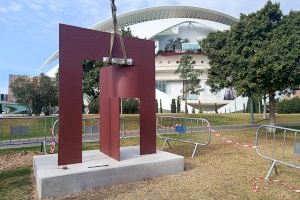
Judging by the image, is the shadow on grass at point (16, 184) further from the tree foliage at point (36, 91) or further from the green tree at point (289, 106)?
the green tree at point (289, 106)

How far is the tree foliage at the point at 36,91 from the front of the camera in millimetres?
39562

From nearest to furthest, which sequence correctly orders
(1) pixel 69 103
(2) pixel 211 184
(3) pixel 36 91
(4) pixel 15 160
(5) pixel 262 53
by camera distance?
(2) pixel 211 184 < (1) pixel 69 103 < (4) pixel 15 160 < (5) pixel 262 53 < (3) pixel 36 91

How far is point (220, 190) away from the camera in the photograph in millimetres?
6727

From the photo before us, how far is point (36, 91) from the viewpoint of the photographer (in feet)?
130

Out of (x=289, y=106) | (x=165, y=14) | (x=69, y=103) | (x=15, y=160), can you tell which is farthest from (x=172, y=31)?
(x=69, y=103)

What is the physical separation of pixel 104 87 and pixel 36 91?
108 ft

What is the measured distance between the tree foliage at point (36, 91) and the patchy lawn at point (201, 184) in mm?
30835

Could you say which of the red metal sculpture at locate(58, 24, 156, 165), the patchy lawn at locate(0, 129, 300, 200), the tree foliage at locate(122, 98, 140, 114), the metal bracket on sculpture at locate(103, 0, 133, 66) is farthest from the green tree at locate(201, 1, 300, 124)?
the tree foliage at locate(122, 98, 140, 114)

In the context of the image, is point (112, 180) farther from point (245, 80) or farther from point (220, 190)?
point (245, 80)

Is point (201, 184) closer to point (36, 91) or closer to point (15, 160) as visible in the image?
point (15, 160)

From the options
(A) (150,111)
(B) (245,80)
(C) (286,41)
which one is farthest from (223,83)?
(A) (150,111)

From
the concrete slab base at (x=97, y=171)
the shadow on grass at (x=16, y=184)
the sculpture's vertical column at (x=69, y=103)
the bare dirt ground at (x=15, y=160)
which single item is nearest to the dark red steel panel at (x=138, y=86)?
the concrete slab base at (x=97, y=171)

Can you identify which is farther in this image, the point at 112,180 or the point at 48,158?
the point at 48,158

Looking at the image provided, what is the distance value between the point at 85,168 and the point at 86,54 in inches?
97.4
